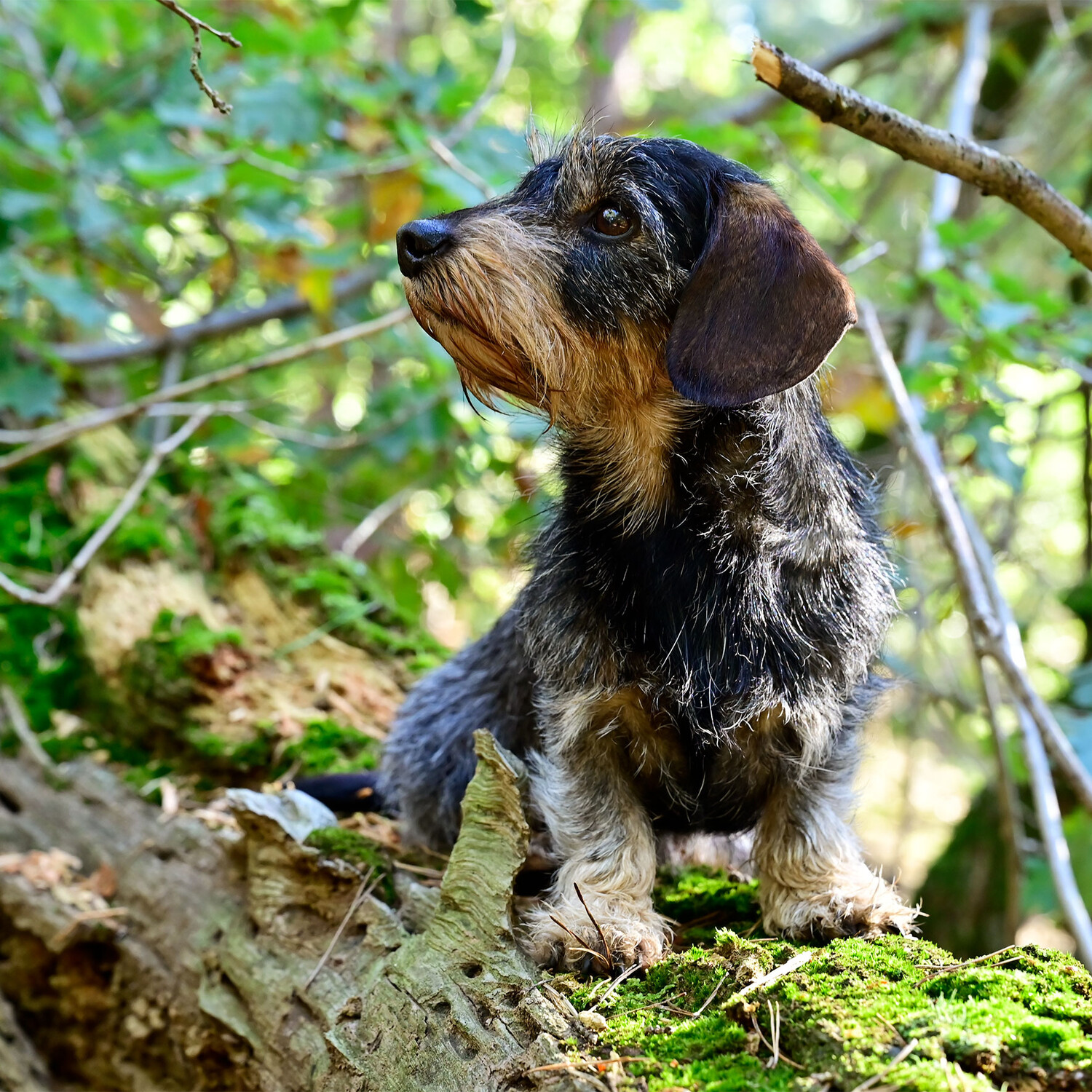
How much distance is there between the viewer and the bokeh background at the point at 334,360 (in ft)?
14.4

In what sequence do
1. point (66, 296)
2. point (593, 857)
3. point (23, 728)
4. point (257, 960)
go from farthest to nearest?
point (66, 296), point (23, 728), point (257, 960), point (593, 857)

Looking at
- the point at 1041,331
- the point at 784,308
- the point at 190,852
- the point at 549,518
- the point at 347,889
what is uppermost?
the point at 1041,331

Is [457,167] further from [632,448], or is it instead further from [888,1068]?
[888,1068]

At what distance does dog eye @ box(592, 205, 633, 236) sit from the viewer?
9.47ft

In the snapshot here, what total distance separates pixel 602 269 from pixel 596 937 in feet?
5.84

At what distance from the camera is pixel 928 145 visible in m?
2.64

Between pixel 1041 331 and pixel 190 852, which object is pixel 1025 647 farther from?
pixel 190 852

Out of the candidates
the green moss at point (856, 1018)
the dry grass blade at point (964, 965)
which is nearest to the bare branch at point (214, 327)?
the green moss at point (856, 1018)

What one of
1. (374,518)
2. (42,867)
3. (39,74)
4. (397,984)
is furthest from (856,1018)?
(39,74)

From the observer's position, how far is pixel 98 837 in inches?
155

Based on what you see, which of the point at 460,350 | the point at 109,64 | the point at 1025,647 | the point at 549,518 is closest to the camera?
the point at 460,350

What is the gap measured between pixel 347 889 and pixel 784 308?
208 cm

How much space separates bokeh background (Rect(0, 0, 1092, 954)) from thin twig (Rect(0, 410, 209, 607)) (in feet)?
0.43

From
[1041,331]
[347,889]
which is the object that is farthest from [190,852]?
[1041,331]
